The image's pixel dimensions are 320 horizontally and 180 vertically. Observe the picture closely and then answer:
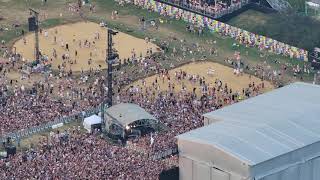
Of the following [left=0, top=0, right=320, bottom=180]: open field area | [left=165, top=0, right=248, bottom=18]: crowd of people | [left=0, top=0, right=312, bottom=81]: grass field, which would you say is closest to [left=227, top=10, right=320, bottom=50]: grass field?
[left=0, top=0, right=320, bottom=180]: open field area

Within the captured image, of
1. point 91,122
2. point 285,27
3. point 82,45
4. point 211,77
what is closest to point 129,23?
point 82,45

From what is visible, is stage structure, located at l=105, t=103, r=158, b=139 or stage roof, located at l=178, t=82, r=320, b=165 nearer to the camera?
stage roof, located at l=178, t=82, r=320, b=165

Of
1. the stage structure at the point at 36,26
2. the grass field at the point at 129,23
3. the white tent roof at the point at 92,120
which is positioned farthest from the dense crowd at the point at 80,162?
the grass field at the point at 129,23

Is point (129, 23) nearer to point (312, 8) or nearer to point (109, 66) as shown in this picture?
point (312, 8)

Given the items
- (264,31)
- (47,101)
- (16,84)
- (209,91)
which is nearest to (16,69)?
(16,84)

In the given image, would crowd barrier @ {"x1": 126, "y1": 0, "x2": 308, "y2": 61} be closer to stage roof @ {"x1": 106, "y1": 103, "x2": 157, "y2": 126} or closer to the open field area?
the open field area

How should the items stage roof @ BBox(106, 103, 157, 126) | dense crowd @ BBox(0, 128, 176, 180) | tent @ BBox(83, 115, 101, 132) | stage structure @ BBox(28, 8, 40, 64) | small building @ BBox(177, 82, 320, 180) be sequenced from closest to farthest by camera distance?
small building @ BBox(177, 82, 320, 180) < dense crowd @ BBox(0, 128, 176, 180) < stage roof @ BBox(106, 103, 157, 126) < tent @ BBox(83, 115, 101, 132) < stage structure @ BBox(28, 8, 40, 64)

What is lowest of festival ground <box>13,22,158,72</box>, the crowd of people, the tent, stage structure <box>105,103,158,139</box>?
festival ground <box>13,22,158,72</box>
